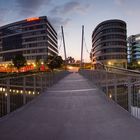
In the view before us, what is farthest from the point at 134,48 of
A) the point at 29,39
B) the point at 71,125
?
the point at 71,125

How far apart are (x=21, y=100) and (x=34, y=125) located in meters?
2.84

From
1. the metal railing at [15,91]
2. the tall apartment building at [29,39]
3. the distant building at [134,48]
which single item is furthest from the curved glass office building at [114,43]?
the metal railing at [15,91]

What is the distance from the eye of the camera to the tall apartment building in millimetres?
78000

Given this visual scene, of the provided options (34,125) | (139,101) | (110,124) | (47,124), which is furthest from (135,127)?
(34,125)

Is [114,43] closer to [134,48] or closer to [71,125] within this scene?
[134,48]

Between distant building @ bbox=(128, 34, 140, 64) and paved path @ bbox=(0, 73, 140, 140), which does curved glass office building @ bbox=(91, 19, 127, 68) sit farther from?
paved path @ bbox=(0, 73, 140, 140)

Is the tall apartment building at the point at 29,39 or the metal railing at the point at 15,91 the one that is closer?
the metal railing at the point at 15,91

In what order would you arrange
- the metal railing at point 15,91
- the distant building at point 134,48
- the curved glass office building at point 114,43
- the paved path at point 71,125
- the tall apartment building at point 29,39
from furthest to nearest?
the distant building at point 134,48 < the curved glass office building at point 114,43 < the tall apartment building at point 29,39 < the metal railing at point 15,91 < the paved path at point 71,125

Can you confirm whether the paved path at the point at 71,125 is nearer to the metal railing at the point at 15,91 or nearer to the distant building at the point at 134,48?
the metal railing at the point at 15,91

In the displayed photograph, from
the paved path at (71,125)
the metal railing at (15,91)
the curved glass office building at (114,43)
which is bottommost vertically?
the paved path at (71,125)

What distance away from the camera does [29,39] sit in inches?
3179

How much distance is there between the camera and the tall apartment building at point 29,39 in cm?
7800

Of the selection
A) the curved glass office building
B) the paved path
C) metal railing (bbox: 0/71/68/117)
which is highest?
the curved glass office building

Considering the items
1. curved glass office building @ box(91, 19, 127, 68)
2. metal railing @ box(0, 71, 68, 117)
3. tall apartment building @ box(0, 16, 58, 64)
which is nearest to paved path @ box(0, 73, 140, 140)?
metal railing @ box(0, 71, 68, 117)
